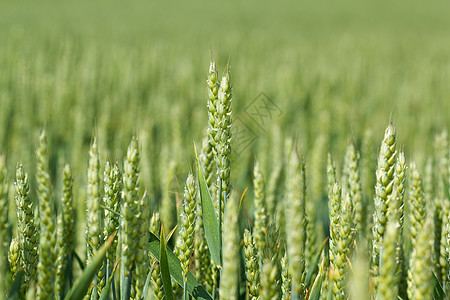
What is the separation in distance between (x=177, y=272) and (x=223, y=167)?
0.96 ft

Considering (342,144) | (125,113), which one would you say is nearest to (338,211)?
(342,144)

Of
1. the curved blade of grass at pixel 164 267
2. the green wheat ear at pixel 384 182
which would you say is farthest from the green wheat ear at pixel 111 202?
the green wheat ear at pixel 384 182

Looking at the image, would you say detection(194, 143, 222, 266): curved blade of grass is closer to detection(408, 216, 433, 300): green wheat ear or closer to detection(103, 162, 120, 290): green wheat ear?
detection(103, 162, 120, 290): green wheat ear

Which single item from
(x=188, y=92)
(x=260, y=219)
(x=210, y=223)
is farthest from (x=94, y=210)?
(x=188, y=92)

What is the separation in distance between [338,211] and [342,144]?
2268mm

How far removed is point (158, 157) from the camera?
284 centimetres

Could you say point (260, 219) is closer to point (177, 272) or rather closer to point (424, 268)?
point (177, 272)

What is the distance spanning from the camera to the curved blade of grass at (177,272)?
113 cm

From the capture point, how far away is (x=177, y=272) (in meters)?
1.14

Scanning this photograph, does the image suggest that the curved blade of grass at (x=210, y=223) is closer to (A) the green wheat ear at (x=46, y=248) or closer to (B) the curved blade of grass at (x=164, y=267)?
(B) the curved blade of grass at (x=164, y=267)

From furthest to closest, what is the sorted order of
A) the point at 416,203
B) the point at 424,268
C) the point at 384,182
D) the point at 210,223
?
the point at 416,203 → the point at 210,223 → the point at 384,182 → the point at 424,268

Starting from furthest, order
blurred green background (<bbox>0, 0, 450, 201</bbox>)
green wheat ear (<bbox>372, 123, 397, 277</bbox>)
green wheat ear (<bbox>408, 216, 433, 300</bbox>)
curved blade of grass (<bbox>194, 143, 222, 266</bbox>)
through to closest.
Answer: blurred green background (<bbox>0, 0, 450, 201</bbox>) → curved blade of grass (<bbox>194, 143, 222, 266</bbox>) → green wheat ear (<bbox>372, 123, 397, 277</bbox>) → green wheat ear (<bbox>408, 216, 433, 300</bbox>)

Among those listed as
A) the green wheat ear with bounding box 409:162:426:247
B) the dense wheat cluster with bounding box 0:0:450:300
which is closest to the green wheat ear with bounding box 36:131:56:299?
the dense wheat cluster with bounding box 0:0:450:300

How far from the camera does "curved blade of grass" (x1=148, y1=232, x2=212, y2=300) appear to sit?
3.70 ft
